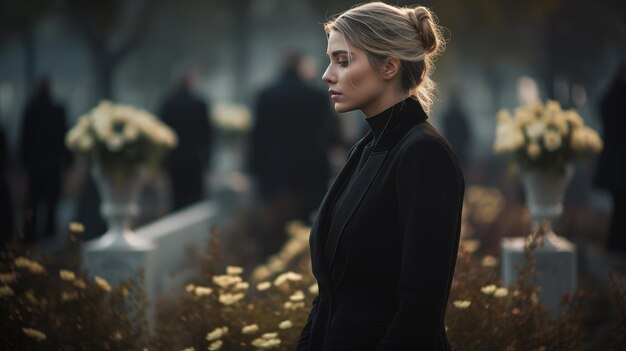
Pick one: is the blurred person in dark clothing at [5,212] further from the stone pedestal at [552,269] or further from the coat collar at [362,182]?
the coat collar at [362,182]

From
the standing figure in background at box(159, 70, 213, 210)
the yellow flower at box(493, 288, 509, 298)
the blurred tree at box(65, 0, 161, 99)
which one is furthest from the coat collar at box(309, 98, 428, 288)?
the blurred tree at box(65, 0, 161, 99)

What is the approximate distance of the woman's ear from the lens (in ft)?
10.4

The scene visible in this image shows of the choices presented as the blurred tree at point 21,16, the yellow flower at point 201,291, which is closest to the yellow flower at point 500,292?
the yellow flower at point 201,291

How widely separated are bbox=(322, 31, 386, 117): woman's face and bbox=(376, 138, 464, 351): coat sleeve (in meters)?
0.34

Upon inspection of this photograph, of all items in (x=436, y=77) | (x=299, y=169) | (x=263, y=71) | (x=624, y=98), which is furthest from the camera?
(x=263, y=71)

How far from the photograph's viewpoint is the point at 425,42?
3.18 metres

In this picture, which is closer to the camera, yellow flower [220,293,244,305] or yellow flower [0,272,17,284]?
yellow flower [220,293,244,305]

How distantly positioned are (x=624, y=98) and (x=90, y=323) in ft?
25.5

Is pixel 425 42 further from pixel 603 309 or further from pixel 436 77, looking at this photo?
pixel 436 77

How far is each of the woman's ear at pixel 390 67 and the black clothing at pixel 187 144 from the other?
1096 centimetres

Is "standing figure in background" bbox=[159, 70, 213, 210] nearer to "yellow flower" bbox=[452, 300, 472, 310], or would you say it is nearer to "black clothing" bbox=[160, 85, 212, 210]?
"black clothing" bbox=[160, 85, 212, 210]

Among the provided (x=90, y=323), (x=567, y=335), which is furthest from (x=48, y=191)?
(x=567, y=335)

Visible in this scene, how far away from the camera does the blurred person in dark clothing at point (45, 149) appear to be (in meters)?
13.0

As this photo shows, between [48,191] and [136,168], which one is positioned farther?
[48,191]
